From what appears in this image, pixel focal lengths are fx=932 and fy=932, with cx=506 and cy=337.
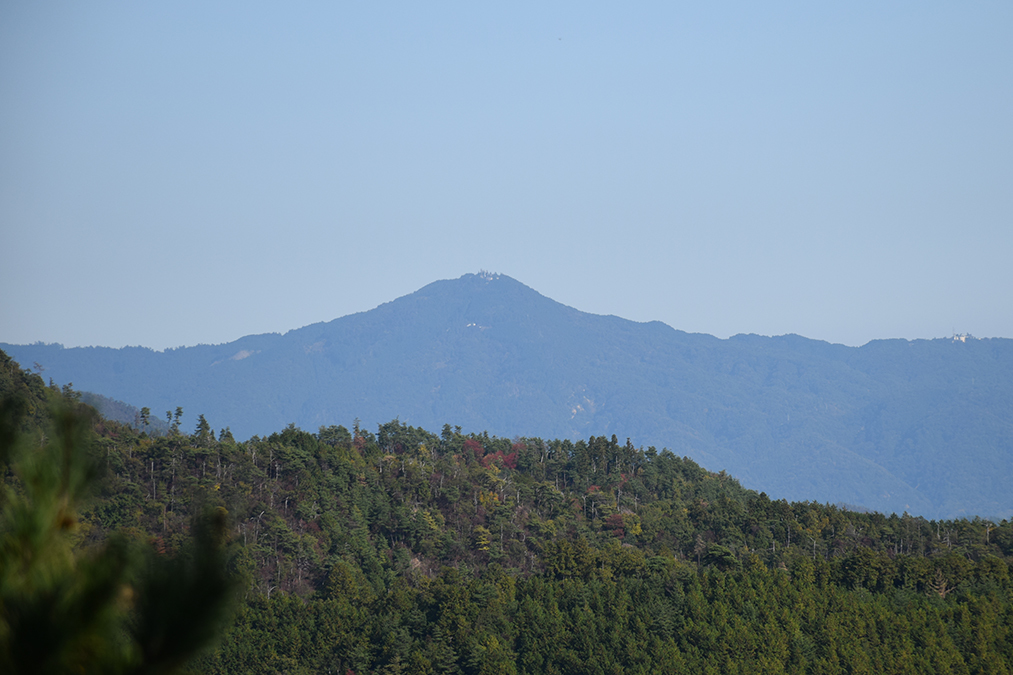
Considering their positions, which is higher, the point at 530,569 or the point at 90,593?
the point at 90,593

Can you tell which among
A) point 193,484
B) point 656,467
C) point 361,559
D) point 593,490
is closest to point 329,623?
point 361,559

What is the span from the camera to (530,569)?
83.8 metres

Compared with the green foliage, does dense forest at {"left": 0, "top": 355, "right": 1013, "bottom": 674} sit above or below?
below

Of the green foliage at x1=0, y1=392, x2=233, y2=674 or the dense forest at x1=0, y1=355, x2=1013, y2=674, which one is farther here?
the dense forest at x1=0, y1=355, x2=1013, y2=674

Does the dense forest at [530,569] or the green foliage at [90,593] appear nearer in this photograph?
the green foliage at [90,593]

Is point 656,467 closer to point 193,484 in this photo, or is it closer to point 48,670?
point 193,484

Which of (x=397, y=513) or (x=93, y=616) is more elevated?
(x=93, y=616)

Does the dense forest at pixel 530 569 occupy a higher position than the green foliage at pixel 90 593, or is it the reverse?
the green foliage at pixel 90 593

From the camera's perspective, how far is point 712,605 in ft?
214

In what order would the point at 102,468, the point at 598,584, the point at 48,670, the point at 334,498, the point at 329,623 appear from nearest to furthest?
the point at 48,670, the point at 102,468, the point at 329,623, the point at 598,584, the point at 334,498

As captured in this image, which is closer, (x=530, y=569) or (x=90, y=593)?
(x=90, y=593)

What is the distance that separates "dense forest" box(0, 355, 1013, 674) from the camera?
61.5 m

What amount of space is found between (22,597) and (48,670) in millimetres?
442

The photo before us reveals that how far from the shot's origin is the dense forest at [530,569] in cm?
6147
